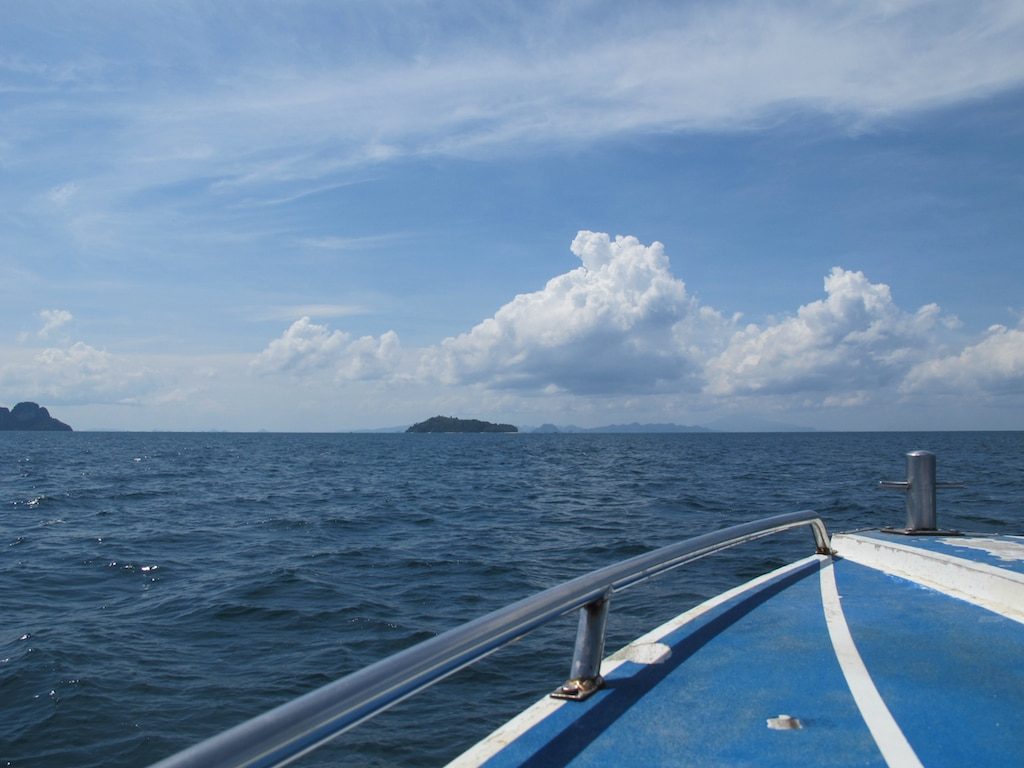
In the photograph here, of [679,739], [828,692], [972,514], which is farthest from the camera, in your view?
[972,514]

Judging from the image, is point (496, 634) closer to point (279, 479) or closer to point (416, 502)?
point (416, 502)

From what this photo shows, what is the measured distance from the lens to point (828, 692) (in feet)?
12.9

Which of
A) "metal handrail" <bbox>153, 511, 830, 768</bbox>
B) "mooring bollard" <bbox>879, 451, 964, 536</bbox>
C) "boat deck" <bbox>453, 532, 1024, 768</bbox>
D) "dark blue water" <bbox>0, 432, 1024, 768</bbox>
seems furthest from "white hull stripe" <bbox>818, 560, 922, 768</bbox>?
"dark blue water" <bbox>0, 432, 1024, 768</bbox>

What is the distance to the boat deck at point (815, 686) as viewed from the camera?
3.23m

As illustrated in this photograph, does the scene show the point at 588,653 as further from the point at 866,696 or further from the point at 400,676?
the point at 400,676

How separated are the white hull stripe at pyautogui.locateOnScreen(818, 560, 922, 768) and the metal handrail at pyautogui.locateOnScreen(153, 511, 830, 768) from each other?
44.0 inches

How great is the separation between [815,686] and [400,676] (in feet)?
8.40

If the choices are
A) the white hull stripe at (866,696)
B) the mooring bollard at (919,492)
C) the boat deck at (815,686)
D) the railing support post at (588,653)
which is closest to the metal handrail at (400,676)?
the railing support post at (588,653)

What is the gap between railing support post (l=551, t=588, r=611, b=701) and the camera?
3.84 metres

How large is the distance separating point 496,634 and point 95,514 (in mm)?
25988

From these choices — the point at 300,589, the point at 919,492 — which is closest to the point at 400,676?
the point at 919,492

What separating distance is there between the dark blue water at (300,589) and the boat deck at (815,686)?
3533 mm

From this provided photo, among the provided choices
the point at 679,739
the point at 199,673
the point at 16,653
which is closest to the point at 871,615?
the point at 679,739

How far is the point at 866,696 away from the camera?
386cm
